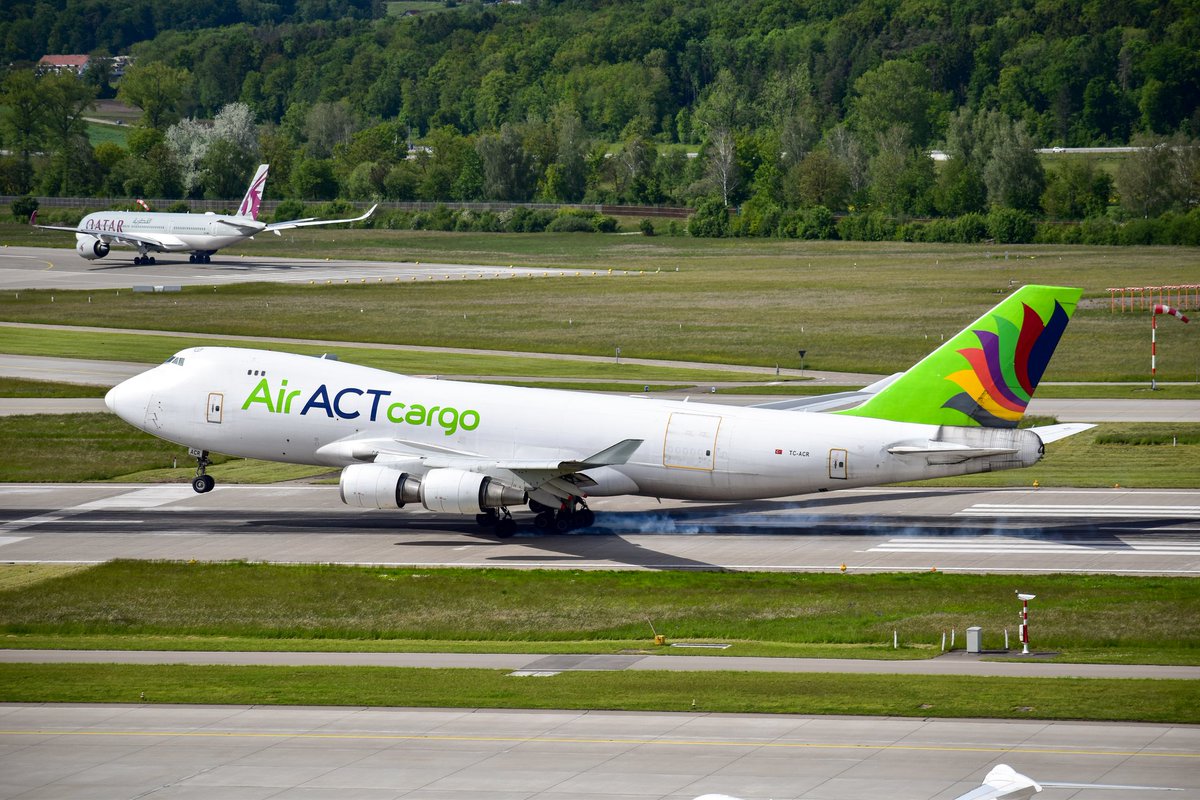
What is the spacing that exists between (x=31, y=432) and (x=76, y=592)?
1086 inches

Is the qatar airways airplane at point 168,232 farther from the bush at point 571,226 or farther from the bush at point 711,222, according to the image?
the bush at point 711,222

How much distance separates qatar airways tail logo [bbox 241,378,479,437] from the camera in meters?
48.6

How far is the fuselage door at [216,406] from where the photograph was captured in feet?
167

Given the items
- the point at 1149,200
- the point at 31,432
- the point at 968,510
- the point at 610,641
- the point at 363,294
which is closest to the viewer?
the point at 610,641

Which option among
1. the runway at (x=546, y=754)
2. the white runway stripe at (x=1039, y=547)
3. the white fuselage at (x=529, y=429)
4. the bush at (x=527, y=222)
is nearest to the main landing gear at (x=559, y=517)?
the white fuselage at (x=529, y=429)

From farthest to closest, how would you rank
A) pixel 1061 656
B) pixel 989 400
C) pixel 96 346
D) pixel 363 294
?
1. pixel 363 294
2. pixel 96 346
3. pixel 989 400
4. pixel 1061 656

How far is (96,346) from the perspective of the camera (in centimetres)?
9525

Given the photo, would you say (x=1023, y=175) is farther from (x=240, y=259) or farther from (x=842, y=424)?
(x=842, y=424)

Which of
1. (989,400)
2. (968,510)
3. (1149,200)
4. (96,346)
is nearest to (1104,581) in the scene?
(989,400)

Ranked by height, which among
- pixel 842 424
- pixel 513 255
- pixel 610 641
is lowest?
pixel 610 641

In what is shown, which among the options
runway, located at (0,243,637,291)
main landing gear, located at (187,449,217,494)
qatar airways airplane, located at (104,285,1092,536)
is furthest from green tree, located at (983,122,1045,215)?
main landing gear, located at (187,449,217,494)

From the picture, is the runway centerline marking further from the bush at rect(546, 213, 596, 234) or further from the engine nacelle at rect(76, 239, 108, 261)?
the bush at rect(546, 213, 596, 234)

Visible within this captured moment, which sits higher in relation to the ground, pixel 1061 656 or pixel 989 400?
pixel 989 400

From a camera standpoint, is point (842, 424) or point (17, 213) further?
point (17, 213)
